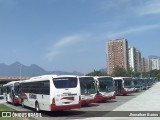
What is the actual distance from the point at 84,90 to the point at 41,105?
19.6 feet

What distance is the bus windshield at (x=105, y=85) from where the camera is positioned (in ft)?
105

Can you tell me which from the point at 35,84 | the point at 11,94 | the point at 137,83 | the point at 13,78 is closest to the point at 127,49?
the point at 13,78

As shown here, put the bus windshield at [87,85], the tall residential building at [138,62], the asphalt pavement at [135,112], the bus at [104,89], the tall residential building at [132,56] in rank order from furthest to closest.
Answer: the tall residential building at [138,62] < the tall residential building at [132,56] < the bus at [104,89] < the bus windshield at [87,85] < the asphalt pavement at [135,112]

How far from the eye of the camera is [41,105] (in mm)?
22875

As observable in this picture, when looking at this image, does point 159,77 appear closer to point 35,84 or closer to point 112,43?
point 112,43

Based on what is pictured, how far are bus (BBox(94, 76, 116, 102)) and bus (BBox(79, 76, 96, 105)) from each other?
213 cm

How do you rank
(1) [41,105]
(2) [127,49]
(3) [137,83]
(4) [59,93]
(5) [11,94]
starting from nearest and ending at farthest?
1. (4) [59,93]
2. (1) [41,105]
3. (5) [11,94]
4. (3) [137,83]
5. (2) [127,49]

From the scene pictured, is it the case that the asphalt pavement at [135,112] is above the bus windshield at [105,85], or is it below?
below

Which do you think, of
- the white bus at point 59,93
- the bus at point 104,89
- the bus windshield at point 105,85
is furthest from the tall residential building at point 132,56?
the white bus at point 59,93

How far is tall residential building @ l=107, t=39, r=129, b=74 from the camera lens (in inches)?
6117

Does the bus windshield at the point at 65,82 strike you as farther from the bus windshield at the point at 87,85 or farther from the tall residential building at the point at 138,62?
the tall residential building at the point at 138,62

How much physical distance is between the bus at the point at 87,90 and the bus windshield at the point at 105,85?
2901 millimetres

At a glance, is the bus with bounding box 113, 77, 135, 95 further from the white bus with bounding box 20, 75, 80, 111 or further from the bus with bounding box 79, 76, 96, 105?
the white bus with bounding box 20, 75, 80, 111

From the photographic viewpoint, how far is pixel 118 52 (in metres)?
156
